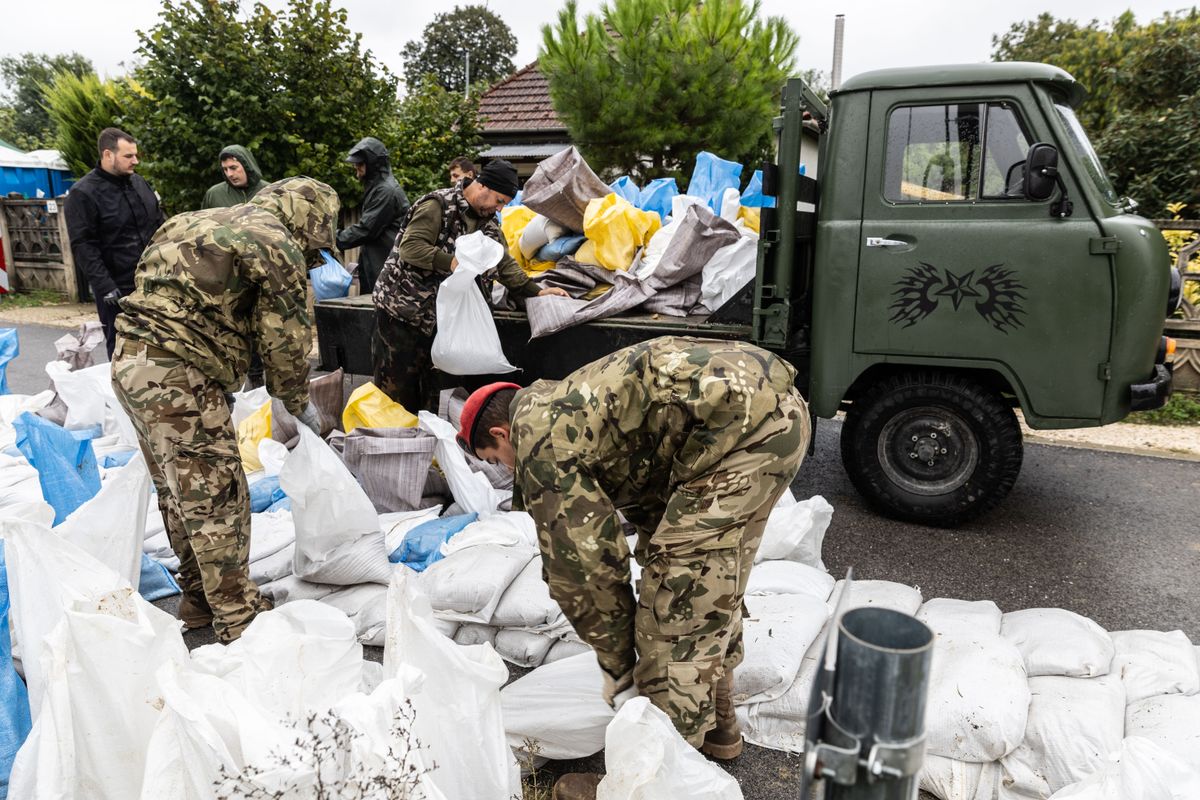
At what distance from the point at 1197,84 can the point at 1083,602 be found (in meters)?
7.70

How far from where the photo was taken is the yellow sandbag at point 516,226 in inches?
181

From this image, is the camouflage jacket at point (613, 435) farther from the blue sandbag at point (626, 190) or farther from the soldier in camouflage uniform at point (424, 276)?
the blue sandbag at point (626, 190)

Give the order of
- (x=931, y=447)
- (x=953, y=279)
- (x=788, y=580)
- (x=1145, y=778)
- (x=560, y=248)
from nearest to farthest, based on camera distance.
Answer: (x=1145, y=778), (x=788, y=580), (x=953, y=279), (x=931, y=447), (x=560, y=248)

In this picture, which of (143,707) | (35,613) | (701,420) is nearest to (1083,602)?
(701,420)

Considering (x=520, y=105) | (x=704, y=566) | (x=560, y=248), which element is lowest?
(x=704, y=566)

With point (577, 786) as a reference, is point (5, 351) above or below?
above

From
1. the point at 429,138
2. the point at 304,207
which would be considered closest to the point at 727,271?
the point at 304,207

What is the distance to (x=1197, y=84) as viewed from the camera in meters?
8.12

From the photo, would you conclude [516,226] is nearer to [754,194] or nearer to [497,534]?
[754,194]

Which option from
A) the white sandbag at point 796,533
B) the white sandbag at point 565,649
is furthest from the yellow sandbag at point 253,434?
the white sandbag at point 796,533

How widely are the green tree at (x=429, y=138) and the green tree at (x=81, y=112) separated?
4.15 meters

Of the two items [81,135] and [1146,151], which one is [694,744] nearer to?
[1146,151]

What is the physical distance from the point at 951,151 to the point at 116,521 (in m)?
3.36

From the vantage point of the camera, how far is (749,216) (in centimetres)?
440
